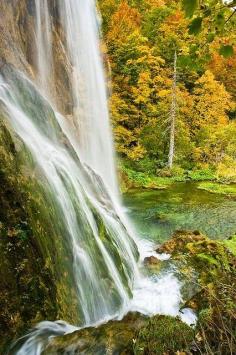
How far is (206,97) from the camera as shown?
73.9 feet

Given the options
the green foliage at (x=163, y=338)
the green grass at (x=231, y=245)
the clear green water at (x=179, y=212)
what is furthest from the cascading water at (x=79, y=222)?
the clear green water at (x=179, y=212)

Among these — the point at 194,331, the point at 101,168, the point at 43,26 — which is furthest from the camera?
the point at 101,168

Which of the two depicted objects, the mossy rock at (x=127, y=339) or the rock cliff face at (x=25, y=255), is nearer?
the mossy rock at (x=127, y=339)

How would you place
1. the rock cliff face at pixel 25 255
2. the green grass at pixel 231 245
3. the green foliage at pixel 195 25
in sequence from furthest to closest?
the green grass at pixel 231 245
the rock cliff face at pixel 25 255
the green foliage at pixel 195 25

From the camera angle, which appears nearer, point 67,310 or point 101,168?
point 67,310

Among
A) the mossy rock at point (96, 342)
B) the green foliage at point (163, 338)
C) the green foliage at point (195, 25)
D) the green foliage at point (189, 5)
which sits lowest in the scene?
the mossy rock at point (96, 342)

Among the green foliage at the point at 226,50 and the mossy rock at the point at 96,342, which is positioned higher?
the green foliage at the point at 226,50

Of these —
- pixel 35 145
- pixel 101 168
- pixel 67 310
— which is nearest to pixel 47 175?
pixel 35 145

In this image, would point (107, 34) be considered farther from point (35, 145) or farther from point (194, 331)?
point (194, 331)

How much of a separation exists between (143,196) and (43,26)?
7.78 meters

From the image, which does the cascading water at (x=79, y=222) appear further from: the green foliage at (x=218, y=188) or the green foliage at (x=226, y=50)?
the green foliage at (x=218, y=188)

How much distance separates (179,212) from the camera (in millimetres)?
12539

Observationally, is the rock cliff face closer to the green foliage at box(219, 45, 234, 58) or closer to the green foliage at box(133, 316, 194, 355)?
the green foliage at box(133, 316, 194, 355)

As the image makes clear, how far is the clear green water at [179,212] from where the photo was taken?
10.5m
